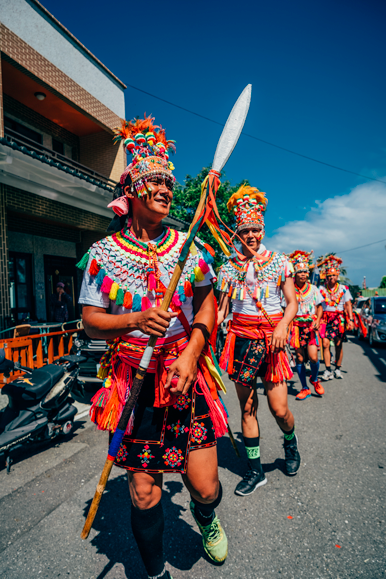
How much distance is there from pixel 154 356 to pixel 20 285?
869cm

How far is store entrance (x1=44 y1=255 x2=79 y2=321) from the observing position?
10.0 meters

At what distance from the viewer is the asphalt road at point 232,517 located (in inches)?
76.5

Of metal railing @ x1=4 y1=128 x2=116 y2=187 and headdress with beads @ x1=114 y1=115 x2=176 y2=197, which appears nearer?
headdress with beads @ x1=114 y1=115 x2=176 y2=197

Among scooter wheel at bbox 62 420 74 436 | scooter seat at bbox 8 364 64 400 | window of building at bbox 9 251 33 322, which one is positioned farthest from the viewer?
window of building at bbox 9 251 33 322

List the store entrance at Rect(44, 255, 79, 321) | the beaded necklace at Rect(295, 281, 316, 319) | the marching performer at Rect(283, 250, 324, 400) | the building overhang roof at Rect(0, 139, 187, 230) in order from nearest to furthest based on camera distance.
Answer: the marching performer at Rect(283, 250, 324, 400)
the beaded necklace at Rect(295, 281, 316, 319)
the building overhang roof at Rect(0, 139, 187, 230)
the store entrance at Rect(44, 255, 79, 321)

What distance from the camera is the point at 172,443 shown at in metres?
1.66

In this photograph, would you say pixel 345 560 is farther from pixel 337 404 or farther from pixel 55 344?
pixel 55 344

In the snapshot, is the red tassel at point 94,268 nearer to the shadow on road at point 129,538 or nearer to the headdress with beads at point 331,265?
the shadow on road at point 129,538

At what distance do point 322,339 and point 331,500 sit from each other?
4.37m

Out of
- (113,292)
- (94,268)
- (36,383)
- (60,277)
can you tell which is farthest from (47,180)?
(113,292)

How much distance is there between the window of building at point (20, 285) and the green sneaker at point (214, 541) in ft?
26.7

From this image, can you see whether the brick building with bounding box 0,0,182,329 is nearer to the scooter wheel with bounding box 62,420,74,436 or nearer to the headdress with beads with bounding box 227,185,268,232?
the scooter wheel with bounding box 62,420,74,436

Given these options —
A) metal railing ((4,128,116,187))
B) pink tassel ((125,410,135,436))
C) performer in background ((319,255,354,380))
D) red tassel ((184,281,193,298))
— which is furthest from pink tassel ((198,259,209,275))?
metal railing ((4,128,116,187))

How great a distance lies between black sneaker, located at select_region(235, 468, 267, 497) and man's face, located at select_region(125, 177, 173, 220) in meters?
2.27
